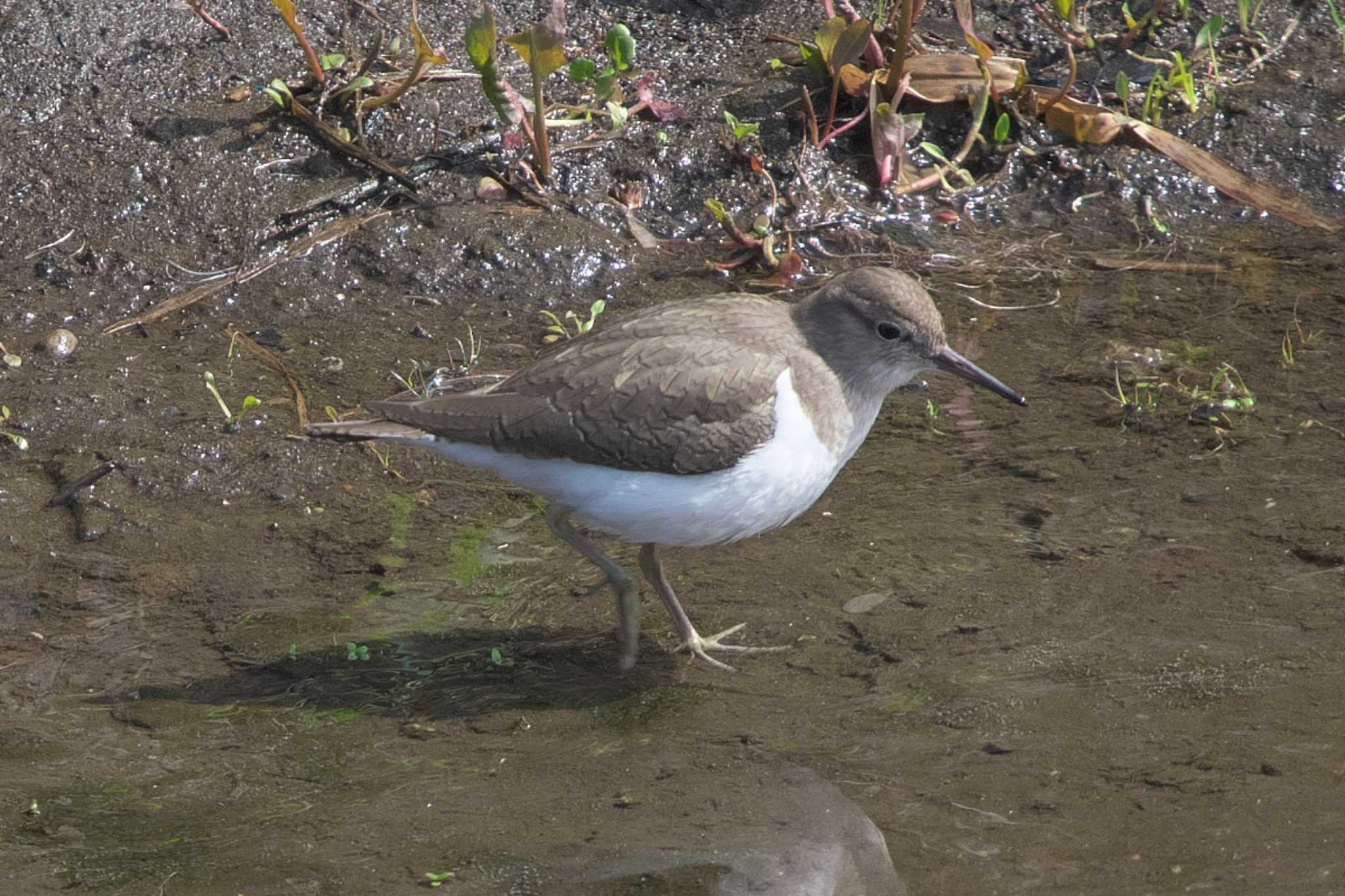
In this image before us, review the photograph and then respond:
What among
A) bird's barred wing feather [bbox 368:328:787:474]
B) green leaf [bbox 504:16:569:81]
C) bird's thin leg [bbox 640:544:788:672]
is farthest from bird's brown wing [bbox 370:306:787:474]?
green leaf [bbox 504:16:569:81]

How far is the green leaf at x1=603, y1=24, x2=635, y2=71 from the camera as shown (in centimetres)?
699

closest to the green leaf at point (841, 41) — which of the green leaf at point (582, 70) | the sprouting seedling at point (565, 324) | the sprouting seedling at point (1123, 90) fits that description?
A: the green leaf at point (582, 70)

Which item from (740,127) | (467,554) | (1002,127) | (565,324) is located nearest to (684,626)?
(467,554)

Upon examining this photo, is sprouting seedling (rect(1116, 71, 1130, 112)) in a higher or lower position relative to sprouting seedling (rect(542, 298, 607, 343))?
higher

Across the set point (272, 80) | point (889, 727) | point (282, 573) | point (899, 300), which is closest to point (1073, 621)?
point (889, 727)

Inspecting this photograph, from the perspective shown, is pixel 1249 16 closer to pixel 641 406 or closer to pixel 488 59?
pixel 488 59

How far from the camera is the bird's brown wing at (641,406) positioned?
4.70 metres

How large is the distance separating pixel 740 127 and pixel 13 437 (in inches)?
141

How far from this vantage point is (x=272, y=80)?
24.6 ft

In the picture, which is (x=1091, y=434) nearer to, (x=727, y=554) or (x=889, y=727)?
(x=727, y=554)

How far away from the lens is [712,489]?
185 inches

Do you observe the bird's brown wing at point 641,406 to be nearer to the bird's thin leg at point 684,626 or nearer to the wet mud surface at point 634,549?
the bird's thin leg at point 684,626

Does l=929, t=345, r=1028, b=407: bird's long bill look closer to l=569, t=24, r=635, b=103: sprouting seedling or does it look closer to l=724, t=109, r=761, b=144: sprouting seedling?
l=724, t=109, r=761, b=144: sprouting seedling

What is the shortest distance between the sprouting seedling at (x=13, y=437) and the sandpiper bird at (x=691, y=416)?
5.87 feet
